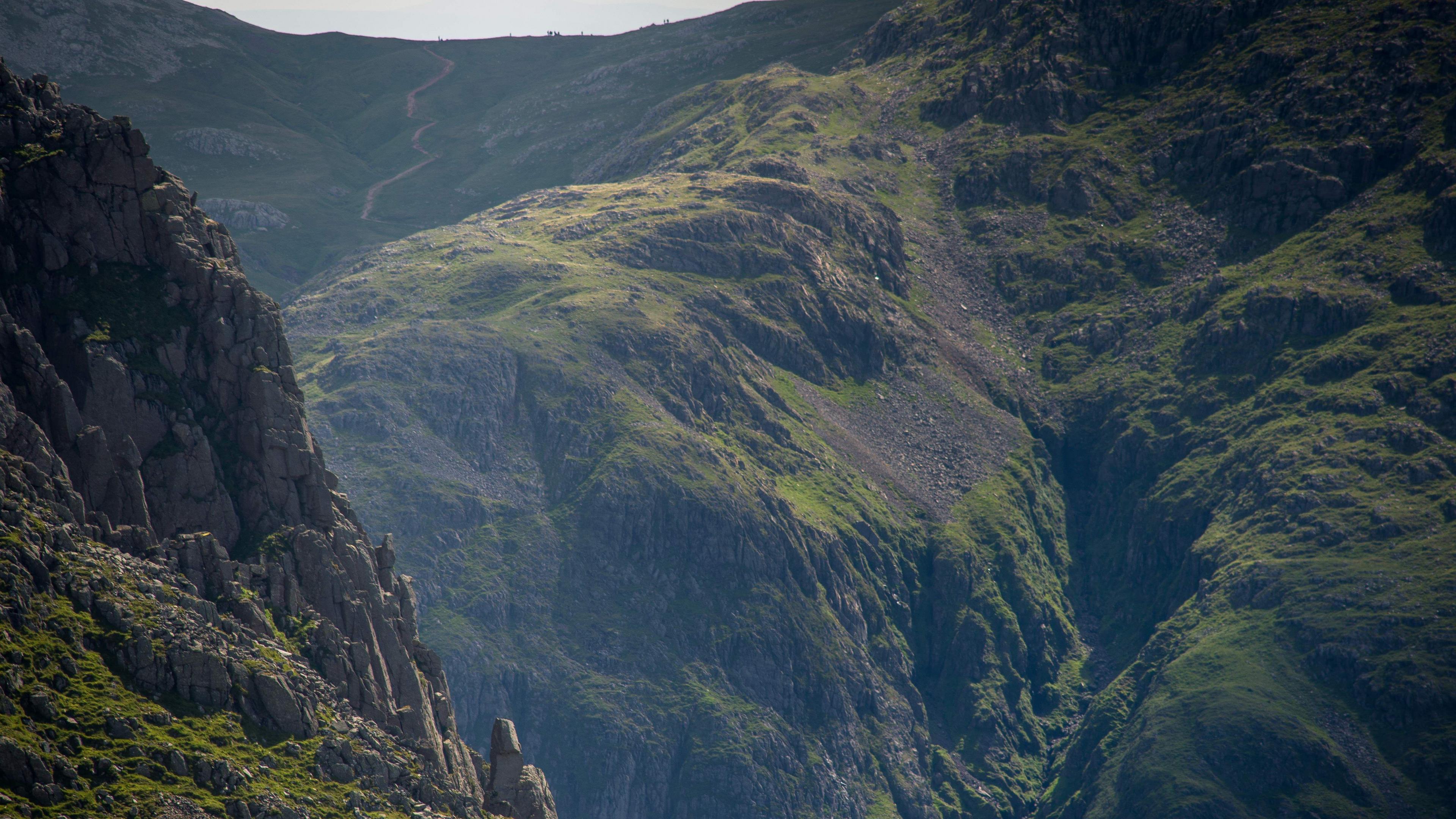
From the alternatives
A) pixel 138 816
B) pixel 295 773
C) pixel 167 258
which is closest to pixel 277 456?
pixel 167 258

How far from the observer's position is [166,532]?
9962 centimetres

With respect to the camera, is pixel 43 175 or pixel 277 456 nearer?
pixel 43 175

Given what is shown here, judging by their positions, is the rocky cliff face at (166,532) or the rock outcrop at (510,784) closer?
the rocky cliff face at (166,532)

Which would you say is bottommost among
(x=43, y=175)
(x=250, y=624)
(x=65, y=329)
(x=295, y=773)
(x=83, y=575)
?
(x=295, y=773)

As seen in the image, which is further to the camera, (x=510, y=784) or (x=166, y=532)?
(x=510, y=784)

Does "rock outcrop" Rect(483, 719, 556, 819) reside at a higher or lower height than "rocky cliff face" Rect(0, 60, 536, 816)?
lower

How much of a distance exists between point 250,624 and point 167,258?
32.9 m

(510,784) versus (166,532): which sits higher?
(166,532)

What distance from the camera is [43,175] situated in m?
99.6

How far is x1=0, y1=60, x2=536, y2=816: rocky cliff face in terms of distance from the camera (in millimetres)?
84500

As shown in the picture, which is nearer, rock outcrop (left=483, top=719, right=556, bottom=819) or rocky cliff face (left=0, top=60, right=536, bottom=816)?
rocky cliff face (left=0, top=60, right=536, bottom=816)

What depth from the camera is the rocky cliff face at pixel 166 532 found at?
3327 inches

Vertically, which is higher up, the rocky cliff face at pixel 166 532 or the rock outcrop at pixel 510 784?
the rocky cliff face at pixel 166 532

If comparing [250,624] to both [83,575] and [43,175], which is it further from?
[43,175]
